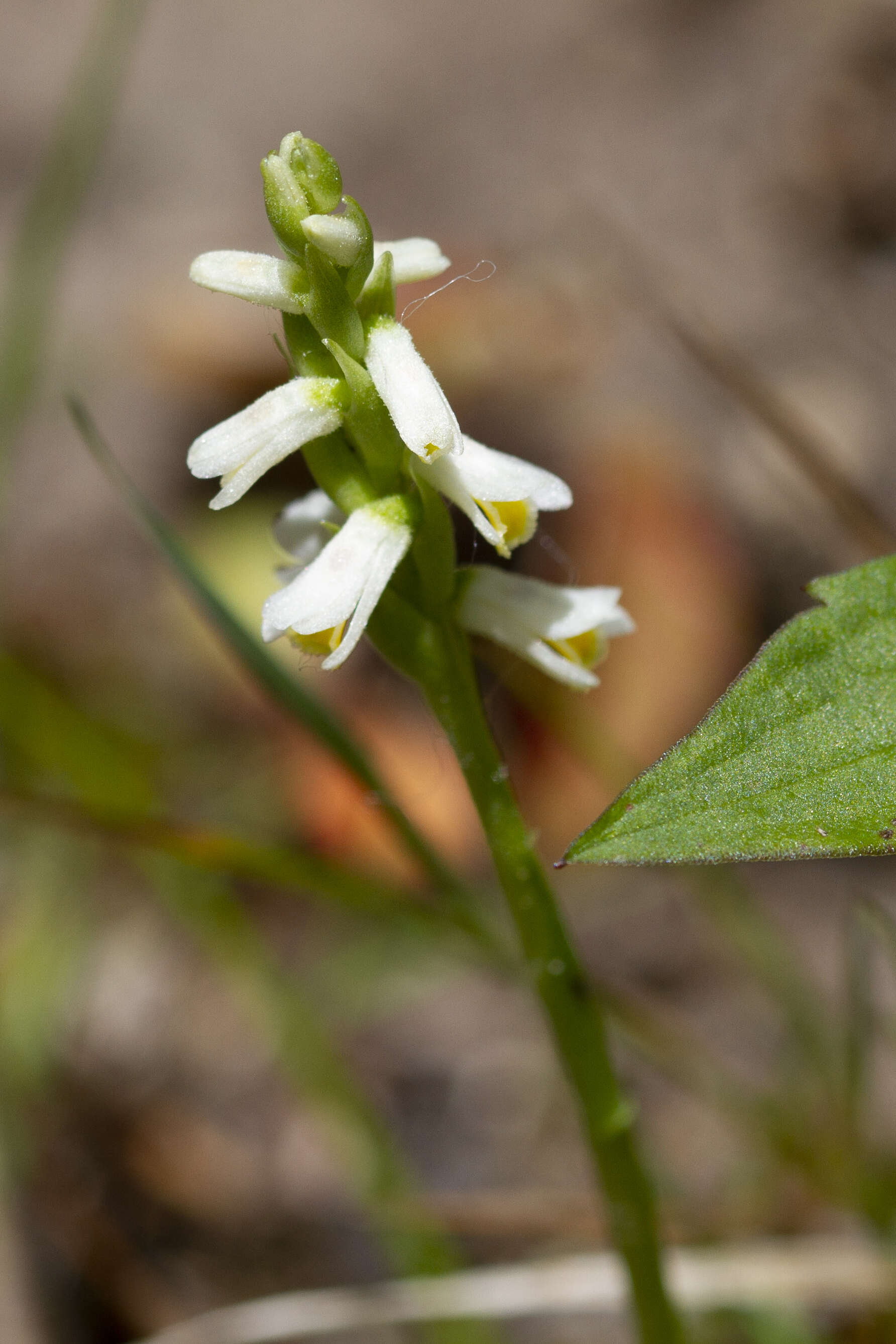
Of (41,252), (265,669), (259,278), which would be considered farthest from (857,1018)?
(41,252)

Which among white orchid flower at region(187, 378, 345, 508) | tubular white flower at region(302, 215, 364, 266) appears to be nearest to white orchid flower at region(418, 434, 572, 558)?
white orchid flower at region(187, 378, 345, 508)

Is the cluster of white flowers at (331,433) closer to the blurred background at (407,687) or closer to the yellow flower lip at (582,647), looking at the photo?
the yellow flower lip at (582,647)

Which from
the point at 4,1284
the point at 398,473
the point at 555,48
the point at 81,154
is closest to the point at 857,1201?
the point at 398,473

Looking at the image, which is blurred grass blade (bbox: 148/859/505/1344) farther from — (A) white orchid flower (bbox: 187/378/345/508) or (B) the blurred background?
(A) white orchid flower (bbox: 187/378/345/508)

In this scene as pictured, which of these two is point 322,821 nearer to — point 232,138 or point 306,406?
point 306,406

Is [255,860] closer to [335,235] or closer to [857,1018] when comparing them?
[857,1018]

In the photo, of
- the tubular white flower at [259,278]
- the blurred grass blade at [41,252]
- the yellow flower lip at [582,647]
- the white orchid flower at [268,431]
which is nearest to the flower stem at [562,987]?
the yellow flower lip at [582,647]
